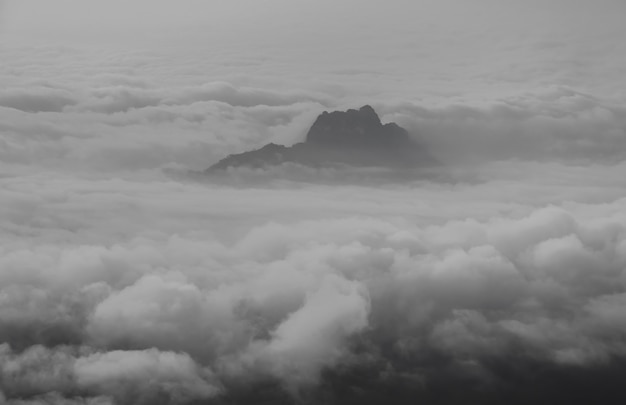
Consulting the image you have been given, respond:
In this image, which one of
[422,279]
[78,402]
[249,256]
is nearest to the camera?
[78,402]

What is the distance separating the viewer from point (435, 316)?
15188 centimetres

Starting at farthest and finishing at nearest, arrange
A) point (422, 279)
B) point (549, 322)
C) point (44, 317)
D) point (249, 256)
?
point (249, 256)
point (422, 279)
point (549, 322)
point (44, 317)

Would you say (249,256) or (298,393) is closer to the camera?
(298,393)

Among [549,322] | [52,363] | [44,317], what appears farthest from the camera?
[549,322]

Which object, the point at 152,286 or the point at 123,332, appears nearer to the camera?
the point at 123,332

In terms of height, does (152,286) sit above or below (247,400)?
above

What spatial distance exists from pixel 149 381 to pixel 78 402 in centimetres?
1108

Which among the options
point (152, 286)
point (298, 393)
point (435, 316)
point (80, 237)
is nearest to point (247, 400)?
point (298, 393)

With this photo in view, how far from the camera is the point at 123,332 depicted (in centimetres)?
13062

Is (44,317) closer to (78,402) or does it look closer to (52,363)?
(52,363)

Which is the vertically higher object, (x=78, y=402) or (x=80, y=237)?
(x=80, y=237)

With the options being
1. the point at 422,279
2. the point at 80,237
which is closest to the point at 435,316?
the point at 422,279

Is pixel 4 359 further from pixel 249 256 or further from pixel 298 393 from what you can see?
pixel 249 256

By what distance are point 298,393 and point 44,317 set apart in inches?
1897
